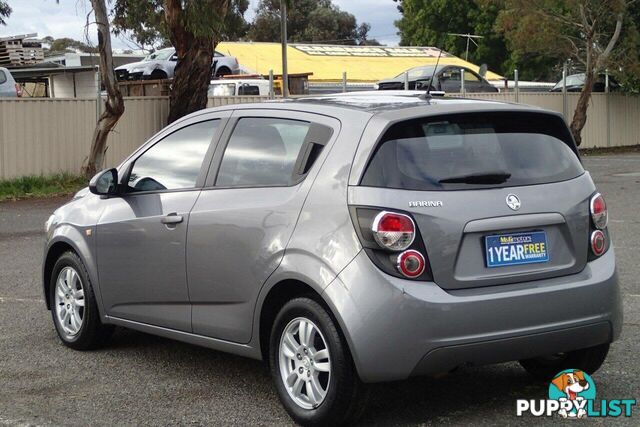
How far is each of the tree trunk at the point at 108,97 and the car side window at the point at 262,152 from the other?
14625 mm

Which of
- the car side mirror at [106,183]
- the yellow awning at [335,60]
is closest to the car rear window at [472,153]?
the car side mirror at [106,183]

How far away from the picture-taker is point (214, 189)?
5984 millimetres

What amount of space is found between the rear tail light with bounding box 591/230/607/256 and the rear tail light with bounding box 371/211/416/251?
113 centimetres

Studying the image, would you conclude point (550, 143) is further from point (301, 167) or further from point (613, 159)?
point (613, 159)

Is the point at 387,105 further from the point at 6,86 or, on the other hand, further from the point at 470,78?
the point at 470,78

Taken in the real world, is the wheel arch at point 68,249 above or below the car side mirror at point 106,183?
below

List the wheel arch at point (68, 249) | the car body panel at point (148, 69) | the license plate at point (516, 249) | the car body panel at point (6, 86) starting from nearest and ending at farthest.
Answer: the license plate at point (516, 249)
the wheel arch at point (68, 249)
the car body panel at point (6, 86)
the car body panel at point (148, 69)

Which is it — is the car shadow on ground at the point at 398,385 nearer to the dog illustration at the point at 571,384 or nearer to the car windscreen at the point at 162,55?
the dog illustration at the point at 571,384

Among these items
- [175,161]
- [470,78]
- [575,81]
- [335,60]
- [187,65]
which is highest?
[187,65]

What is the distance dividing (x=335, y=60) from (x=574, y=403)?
4230 centimetres

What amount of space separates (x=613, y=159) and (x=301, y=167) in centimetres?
2386

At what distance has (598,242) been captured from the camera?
5.45 metres

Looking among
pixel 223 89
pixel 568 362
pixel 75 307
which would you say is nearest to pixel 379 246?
pixel 568 362

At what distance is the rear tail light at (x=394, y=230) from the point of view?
488cm
